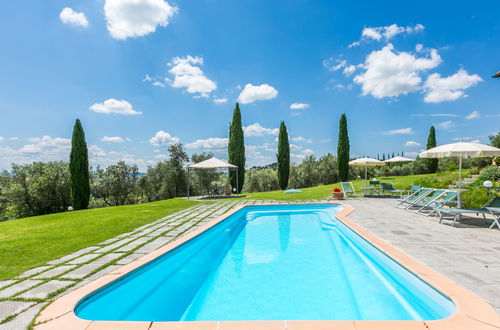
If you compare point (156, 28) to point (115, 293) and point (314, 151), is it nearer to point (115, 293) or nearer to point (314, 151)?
point (115, 293)

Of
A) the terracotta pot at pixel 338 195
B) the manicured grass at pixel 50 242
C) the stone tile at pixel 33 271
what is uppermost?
the terracotta pot at pixel 338 195

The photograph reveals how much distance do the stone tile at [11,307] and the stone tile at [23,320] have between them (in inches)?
3.7

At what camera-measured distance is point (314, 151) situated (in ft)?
131

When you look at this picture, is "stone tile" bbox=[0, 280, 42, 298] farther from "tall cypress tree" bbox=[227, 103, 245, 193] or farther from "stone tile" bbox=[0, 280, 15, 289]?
"tall cypress tree" bbox=[227, 103, 245, 193]

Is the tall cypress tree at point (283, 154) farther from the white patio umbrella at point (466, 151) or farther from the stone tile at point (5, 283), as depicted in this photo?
the stone tile at point (5, 283)

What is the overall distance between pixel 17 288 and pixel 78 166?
604 inches

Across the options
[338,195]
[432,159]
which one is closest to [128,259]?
[338,195]

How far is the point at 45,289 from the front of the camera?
2.80m

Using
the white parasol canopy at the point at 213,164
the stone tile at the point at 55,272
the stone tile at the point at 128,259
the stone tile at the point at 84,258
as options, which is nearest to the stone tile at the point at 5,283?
the stone tile at the point at 55,272

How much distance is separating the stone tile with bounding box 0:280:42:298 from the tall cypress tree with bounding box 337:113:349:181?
2235 cm

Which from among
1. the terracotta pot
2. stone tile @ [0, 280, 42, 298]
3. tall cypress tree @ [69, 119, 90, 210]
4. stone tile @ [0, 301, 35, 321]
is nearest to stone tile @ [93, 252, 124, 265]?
stone tile @ [0, 280, 42, 298]

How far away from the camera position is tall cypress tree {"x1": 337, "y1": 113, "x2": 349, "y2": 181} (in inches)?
869

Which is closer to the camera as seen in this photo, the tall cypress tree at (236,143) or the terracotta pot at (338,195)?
the terracotta pot at (338,195)

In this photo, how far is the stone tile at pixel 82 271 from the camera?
10.4 feet
